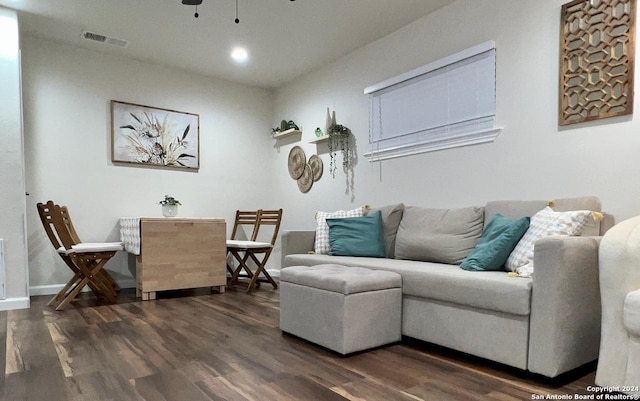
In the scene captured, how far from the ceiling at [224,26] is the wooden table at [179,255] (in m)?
1.73

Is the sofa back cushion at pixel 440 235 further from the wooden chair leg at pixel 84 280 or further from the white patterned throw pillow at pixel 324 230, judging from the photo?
the wooden chair leg at pixel 84 280

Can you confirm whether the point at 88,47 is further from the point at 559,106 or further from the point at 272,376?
the point at 559,106

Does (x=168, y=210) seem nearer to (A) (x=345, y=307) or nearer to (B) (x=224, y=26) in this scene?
(B) (x=224, y=26)

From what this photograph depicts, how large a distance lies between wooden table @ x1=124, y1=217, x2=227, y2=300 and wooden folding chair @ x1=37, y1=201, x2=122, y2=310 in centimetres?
27

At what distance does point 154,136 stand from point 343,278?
10.6ft

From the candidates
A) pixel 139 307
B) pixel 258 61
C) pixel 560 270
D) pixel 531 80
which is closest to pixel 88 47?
pixel 258 61

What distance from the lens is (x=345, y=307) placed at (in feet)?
6.93

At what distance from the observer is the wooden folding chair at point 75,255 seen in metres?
3.17

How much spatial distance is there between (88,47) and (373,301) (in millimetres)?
3849

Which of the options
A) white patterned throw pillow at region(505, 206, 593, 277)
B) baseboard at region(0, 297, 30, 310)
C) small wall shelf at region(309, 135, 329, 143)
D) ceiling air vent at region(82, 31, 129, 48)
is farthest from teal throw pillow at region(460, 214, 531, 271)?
ceiling air vent at region(82, 31, 129, 48)

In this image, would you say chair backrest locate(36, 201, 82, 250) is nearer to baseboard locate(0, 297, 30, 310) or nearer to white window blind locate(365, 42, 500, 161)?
baseboard locate(0, 297, 30, 310)

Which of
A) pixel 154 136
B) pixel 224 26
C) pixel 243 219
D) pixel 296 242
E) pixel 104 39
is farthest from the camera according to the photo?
pixel 243 219

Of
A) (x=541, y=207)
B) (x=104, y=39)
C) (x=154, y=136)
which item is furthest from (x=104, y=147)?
(x=541, y=207)

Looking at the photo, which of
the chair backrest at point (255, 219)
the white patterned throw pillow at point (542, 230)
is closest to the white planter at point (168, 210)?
the chair backrest at point (255, 219)
